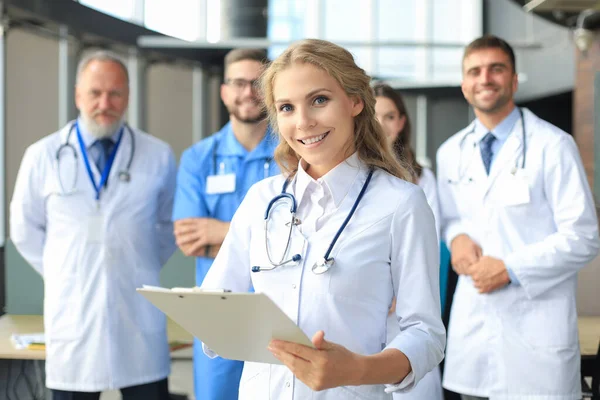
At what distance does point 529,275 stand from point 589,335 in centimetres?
81

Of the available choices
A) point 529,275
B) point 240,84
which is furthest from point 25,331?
point 529,275

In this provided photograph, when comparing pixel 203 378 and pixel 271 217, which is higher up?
pixel 271 217

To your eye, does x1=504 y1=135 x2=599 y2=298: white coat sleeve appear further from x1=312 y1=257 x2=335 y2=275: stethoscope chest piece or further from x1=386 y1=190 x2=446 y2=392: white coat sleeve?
x1=312 y1=257 x2=335 y2=275: stethoscope chest piece

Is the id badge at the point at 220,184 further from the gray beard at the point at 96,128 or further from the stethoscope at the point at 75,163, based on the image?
the gray beard at the point at 96,128

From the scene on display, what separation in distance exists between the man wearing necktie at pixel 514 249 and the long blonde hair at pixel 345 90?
103 cm

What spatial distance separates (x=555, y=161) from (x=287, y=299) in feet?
4.73

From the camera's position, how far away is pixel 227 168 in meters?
2.91

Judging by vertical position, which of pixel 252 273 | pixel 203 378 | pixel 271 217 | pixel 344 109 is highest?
pixel 344 109

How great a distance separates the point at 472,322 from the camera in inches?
109

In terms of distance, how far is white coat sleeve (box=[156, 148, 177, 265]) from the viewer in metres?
3.31

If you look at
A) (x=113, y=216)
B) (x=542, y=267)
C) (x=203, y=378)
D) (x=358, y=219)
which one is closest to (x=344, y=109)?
(x=358, y=219)

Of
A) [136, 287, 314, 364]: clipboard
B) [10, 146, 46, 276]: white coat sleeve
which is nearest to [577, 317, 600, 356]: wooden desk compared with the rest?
[136, 287, 314, 364]: clipboard

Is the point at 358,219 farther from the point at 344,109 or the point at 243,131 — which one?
the point at 243,131

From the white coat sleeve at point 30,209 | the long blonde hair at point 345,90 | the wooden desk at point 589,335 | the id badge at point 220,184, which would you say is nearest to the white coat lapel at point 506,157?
the wooden desk at point 589,335
